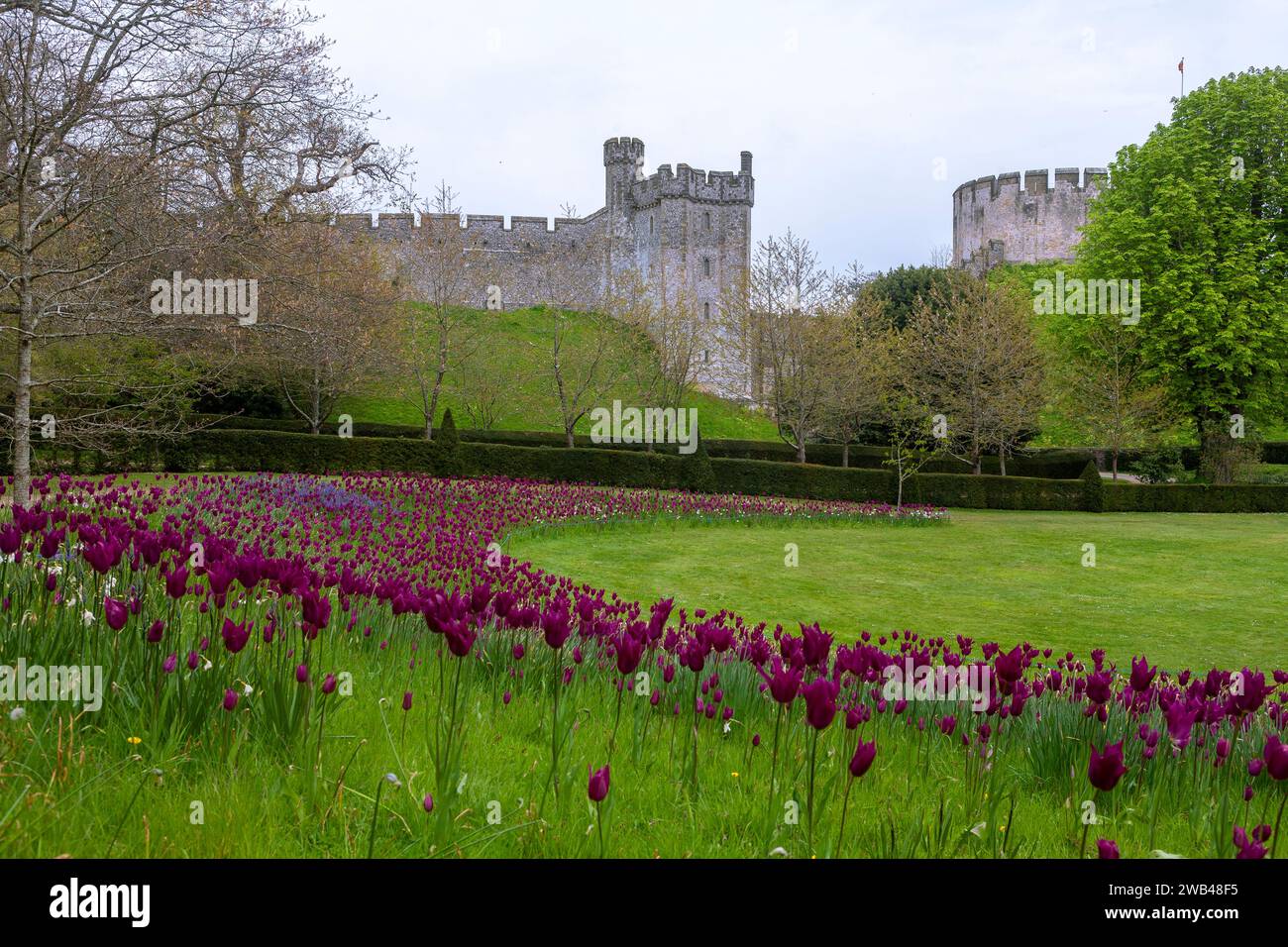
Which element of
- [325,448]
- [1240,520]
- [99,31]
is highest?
[99,31]

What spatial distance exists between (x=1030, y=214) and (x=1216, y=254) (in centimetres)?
4301

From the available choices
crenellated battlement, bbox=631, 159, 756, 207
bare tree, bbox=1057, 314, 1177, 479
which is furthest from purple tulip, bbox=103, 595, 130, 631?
crenellated battlement, bbox=631, 159, 756, 207

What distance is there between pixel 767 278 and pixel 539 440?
11688 millimetres

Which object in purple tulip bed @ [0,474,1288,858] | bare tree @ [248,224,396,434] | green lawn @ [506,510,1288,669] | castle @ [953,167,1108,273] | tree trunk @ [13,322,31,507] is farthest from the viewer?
castle @ [953,167,1108,273]

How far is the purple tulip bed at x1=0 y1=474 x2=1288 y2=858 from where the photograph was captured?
2.48 m

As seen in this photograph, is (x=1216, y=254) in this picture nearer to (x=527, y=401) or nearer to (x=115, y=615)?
(x=527, y=401)

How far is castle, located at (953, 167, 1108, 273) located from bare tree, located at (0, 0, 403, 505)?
2412 inches

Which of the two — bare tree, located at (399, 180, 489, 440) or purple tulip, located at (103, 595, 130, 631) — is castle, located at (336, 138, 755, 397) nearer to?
bare tree, located at (399, 180, 489, 440)

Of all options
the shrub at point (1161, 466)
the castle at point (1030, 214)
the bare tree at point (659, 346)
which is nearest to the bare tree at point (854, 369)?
the bare tree at point (659, 346)

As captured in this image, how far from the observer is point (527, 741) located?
3643 millimetres

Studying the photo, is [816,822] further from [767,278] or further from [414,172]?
[767,278]

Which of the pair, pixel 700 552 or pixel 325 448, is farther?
pixel 325 448

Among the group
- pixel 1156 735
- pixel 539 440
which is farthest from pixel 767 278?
pixel 1156 735
